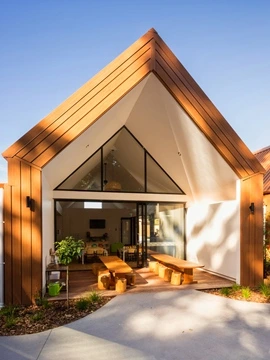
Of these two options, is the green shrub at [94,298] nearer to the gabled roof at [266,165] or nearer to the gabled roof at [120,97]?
the gabled roof at [120,97]

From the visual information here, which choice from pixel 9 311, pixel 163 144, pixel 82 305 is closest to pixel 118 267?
pixel 82 305

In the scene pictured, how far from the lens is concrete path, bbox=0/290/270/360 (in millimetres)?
3918

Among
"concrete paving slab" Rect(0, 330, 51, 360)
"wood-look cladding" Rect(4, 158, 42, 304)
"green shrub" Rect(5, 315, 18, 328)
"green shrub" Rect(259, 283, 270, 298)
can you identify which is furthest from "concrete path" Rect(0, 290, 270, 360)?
"wood-look cladding" Rect(4, 158, 42, 304)

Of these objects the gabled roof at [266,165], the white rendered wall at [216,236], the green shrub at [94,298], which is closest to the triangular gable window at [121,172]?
the white rendered wall at [216,236]

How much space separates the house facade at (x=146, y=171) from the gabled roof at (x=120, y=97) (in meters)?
0.02

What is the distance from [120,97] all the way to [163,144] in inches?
117

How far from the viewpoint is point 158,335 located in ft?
14.8

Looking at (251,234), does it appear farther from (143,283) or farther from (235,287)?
(143,283)

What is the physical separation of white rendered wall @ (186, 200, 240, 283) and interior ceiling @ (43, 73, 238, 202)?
1.32 feet

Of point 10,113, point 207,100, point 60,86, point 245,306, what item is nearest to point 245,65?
point 207,100

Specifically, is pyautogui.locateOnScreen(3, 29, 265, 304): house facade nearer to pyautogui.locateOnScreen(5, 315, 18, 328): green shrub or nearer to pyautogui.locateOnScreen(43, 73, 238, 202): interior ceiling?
pyautogui.locateOnScreen(43, 73, 238, 202): interior ceiling

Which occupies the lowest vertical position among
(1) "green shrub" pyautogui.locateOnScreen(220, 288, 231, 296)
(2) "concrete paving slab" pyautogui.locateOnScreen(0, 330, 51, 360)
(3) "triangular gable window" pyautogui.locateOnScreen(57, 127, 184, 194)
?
(1) "green shrub" pyautogui.locateOnScreen(220, 288, 231, 296)

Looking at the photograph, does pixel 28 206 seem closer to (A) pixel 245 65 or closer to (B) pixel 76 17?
(B) pixel 76 17

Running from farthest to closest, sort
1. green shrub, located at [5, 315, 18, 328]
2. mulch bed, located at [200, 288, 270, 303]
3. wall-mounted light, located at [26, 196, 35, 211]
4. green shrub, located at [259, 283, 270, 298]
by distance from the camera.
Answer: green shrub, located at [259, 283, 270, 298] → mulch bed, located at [200, 288, 270, 303] → wall-mounted light, located at [26, 196, 35, 211] → green shrub, located at [5, 315, 18, 328]
